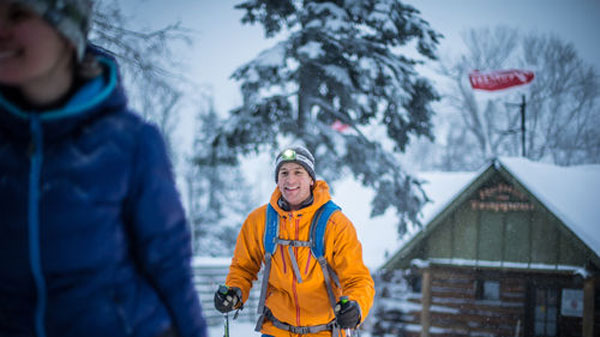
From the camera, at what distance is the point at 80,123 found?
133cm

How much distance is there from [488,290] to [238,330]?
7205 millimetres

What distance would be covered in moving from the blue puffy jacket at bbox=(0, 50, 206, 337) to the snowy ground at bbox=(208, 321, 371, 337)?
34.6 feet

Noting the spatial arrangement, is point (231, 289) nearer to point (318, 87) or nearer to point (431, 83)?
point (318, 87)

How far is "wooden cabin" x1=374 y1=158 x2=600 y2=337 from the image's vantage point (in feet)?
28.9

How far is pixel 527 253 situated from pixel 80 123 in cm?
998

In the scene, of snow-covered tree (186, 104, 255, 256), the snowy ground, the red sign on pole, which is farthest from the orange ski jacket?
snow-covered tree (186, 104, 255, 256)

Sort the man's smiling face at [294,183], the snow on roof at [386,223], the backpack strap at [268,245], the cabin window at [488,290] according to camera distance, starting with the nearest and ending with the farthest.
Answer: the backpack strap at [268,245]
the man's smiling face at [294,183]
the cabin window at [488,290]
the snow on roof at [386,223]

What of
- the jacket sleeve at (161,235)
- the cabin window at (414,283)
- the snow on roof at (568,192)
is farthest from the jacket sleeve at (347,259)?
the cabin window at (414,283)

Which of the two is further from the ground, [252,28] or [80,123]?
[252,28]

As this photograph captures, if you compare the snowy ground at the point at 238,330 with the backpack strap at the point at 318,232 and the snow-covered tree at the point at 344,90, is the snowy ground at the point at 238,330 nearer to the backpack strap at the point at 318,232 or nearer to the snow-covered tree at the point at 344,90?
the snow-covered tree at the point at 344,90

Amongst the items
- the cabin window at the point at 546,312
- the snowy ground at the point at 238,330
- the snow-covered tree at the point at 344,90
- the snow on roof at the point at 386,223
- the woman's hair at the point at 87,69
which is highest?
the snow-covered tree at the point at 344,90

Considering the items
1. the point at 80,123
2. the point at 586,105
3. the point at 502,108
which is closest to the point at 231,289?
the point at 80,123

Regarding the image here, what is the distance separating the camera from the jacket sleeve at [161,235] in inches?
55.3

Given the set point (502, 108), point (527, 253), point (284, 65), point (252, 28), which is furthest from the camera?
point (502, 108)
